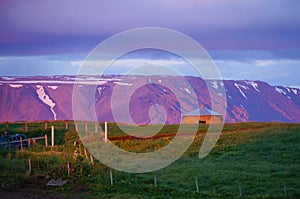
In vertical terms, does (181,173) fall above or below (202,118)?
below

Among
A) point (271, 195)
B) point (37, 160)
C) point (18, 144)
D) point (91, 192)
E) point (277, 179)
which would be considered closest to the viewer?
point (271, 195)

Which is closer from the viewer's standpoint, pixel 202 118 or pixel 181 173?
pixel 181 173

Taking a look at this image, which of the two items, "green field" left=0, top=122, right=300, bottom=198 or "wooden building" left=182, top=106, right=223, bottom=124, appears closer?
"green field" left=0, top=122, right=300, bottom=198

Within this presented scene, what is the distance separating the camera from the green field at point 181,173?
3178cm

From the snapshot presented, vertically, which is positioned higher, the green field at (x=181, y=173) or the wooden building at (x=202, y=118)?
the wooden building at (x=202, y=118)

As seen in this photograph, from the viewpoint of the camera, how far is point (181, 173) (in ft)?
124

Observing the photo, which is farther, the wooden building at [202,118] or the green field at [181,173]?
the wooden building at [202,118]

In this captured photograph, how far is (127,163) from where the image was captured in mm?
42281

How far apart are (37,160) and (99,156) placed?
19.6 feet

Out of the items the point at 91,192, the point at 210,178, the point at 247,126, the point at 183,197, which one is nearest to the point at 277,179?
the point at 210,178

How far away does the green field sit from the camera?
1251 inches

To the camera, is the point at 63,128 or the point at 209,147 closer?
the point at 209,147

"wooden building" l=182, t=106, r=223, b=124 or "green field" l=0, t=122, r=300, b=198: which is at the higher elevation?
"wooden building" l=182, t=106, r=223, b=124

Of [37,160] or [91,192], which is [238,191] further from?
[37,160]
